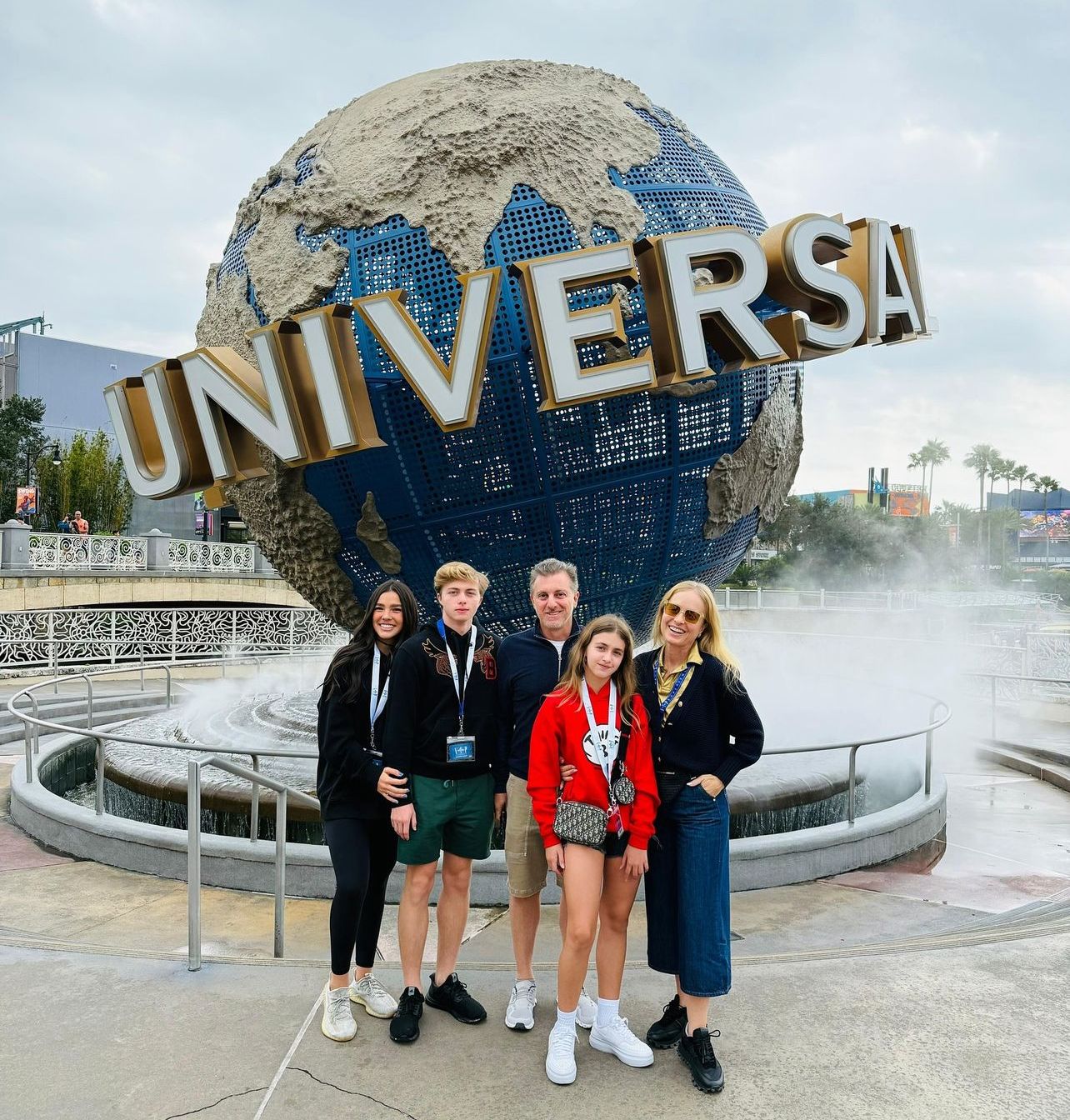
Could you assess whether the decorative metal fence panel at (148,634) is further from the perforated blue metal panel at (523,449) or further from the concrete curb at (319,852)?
the perforated blue metal panel at (523,449)

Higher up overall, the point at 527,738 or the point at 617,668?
the point at 617,668

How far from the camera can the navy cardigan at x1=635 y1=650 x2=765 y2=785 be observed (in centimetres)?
286

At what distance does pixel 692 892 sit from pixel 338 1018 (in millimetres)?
1137

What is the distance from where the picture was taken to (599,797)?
109 inches

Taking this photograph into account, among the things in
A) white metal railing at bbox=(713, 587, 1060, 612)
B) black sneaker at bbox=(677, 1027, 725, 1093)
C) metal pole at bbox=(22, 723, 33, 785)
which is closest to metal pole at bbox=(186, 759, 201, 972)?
black sneaker at bbox=(677, 1027, 725, 1093)

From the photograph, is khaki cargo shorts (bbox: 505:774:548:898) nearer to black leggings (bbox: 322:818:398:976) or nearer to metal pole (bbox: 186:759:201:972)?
black leggings (bbox: 322:818:398:976)

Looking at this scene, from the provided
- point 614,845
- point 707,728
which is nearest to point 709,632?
point 707,728

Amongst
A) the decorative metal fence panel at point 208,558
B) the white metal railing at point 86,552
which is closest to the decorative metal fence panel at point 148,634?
the white metal railing at point 86,552

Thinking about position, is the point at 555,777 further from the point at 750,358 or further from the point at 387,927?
the point at 750,358

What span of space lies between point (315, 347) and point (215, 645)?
13002 mm

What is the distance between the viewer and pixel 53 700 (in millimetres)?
10586

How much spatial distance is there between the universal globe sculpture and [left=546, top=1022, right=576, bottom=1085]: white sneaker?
128 inches

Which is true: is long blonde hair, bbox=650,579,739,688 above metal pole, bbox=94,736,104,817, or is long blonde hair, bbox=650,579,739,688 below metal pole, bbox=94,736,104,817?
above

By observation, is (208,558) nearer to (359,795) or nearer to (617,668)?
(359,795)
